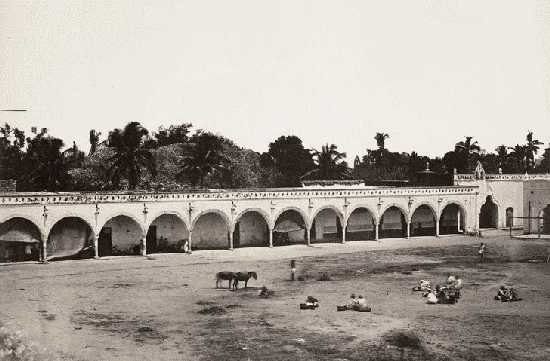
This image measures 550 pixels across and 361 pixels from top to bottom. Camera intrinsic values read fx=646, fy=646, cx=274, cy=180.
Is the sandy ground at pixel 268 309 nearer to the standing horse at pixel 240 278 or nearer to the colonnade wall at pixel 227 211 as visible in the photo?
the standing horse at pixel 240 278

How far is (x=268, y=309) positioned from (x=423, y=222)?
3278 centimetres

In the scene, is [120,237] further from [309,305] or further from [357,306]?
[357,306]

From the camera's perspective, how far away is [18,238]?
1516 inches

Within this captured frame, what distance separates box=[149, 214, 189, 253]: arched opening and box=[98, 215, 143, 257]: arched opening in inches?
36.5

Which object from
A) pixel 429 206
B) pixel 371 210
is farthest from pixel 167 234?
pixel 429 206

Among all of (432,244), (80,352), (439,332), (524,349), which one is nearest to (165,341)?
(80,352)

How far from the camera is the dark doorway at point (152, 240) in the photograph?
146ft

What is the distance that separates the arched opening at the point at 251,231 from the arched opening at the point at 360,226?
7270 millimetres

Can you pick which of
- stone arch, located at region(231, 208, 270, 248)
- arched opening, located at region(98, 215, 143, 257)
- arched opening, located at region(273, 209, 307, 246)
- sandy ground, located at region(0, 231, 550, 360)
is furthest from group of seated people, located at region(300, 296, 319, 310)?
stone arch, located at region(231, 208, 270, 248)

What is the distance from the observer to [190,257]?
137 feet

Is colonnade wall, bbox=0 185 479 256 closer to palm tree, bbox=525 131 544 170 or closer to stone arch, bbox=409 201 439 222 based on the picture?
stone arch, bbox=409 201 439 222

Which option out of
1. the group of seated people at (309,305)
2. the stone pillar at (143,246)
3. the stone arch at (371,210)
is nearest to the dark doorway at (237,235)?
the stone pillar at (143,246)

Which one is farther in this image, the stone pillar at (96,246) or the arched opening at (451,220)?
the arched opening at (451,220)

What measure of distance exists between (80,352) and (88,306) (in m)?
7.06
